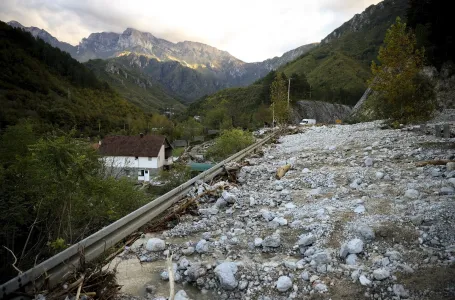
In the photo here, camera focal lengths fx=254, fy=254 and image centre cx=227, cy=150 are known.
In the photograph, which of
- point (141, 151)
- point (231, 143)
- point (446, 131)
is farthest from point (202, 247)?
point (141, 151)

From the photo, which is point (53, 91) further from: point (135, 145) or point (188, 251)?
point (188, 251)

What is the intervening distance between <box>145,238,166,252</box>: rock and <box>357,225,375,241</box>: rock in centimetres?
228

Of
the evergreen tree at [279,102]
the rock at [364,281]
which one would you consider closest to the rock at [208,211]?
the rock at [364,281]

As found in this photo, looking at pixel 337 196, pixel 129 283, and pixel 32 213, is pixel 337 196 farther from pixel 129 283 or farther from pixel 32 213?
pixel 32 213

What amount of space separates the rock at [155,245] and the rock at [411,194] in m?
3.70

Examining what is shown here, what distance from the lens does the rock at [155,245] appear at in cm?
297

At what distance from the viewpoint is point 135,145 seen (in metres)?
53.4

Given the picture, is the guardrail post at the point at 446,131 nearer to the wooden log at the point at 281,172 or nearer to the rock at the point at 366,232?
the wooden log at the point at 281,172

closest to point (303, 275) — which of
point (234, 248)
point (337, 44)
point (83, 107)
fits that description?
point (234, 248)

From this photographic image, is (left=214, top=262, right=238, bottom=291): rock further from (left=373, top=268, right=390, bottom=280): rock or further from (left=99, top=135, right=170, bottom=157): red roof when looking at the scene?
(left=99, top=135, right=170, bottom=157): red roof

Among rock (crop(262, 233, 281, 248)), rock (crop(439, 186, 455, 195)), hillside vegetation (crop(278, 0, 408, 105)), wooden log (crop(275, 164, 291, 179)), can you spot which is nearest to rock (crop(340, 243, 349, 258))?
rock (crop(262, 233, 281, 248))

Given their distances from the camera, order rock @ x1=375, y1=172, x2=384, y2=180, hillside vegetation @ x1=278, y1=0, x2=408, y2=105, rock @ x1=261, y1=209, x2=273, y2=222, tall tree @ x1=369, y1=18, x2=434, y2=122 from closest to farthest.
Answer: rock @ x1=261, y1=209, x2=273, y2=222 < rock @ x1=375, y1=172, x2=384, y2=180 < tall tree @ x1=369, y1=18, x2=434, y2=122 < hillside vegetation @ x1=278, y1=0, x2=408, y2=105

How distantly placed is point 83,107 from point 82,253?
419ft

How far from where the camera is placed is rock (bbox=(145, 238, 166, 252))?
2.97 metres
